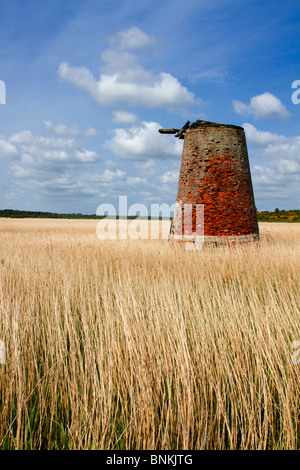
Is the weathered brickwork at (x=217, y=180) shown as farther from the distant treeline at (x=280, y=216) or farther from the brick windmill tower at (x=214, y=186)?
the distant treeline at (x=280, y=216)

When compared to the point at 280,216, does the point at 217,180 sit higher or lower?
higher

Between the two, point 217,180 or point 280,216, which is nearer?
point 217,180

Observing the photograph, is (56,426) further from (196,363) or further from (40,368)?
(196,363)

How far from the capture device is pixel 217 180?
1016cm

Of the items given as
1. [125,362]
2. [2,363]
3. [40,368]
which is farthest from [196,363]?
[2,363]

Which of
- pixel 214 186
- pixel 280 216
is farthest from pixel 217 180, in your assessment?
pixel 280 216

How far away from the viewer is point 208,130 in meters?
10.2

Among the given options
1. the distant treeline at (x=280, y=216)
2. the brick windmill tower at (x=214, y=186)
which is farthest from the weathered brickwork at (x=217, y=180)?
the distant treeline at (x=280, y=216)

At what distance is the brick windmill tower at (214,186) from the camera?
10.2 metres

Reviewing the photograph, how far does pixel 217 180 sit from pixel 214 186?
0.23 metres

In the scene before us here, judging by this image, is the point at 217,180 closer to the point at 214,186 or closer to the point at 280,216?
the point at 214,186

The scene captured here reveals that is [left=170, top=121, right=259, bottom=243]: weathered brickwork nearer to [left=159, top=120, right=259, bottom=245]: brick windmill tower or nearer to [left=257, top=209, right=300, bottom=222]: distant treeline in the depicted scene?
[left=159, top=120, right=259, bottom=245]: brick windmill tower
